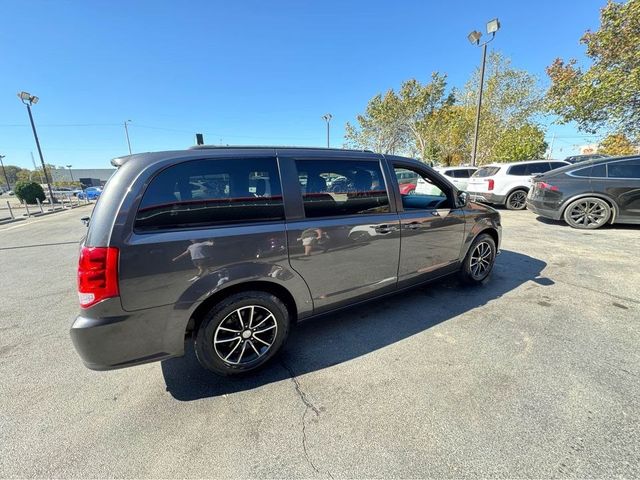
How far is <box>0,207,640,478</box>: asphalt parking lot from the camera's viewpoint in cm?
160

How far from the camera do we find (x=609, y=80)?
9.68 m

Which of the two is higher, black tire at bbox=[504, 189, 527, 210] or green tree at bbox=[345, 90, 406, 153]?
green tree at bbox=[345, 90, 406, 153]

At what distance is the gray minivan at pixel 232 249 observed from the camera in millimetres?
1796

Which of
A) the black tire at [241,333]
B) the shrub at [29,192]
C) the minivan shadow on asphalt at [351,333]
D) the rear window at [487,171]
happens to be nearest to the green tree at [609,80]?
the rear window at [487,171]

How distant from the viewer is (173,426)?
6.12ft

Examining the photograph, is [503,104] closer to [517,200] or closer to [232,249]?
[517,200]

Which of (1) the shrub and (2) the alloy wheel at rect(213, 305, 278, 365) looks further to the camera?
(1) the shrub

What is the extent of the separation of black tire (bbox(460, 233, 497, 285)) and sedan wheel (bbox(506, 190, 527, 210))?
741 centimetres

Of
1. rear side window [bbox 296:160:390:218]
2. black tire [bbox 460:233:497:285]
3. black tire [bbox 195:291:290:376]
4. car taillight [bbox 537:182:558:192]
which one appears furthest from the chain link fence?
car taillight [bbox 537:182:558:192]

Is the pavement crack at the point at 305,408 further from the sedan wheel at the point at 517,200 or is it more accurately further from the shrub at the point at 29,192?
the shrub at the point at 29,192

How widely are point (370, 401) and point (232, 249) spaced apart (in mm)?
1503

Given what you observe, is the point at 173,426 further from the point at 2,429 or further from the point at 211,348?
the point at 2,429

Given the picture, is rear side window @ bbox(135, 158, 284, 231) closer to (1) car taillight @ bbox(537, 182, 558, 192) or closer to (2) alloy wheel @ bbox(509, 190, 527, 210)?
(1) car taillight @ bbox(537, 182, 558, 192)

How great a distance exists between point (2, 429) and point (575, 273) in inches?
255
